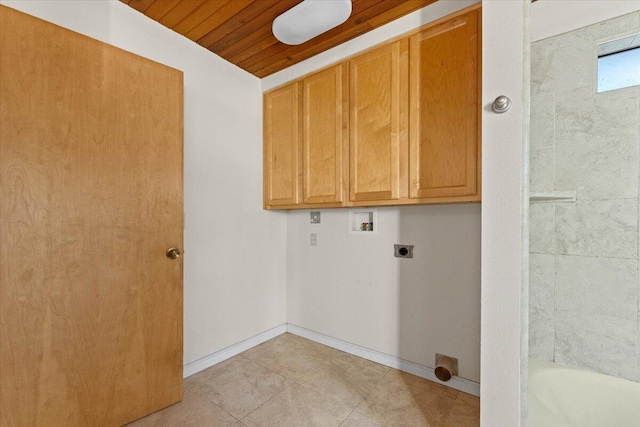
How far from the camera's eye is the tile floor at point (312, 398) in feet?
4.86

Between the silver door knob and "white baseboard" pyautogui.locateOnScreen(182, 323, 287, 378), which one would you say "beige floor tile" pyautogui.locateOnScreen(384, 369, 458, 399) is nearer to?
"white baseboard" pyautogui.locateOnScreen(182, 323, 287, 378)

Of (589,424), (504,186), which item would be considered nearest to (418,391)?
(589,424)

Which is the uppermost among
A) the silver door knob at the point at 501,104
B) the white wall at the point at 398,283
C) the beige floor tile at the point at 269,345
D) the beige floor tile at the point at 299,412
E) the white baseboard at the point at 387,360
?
the silver door knob at the point at 501,104

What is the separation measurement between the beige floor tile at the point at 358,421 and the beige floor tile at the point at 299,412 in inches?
1.2

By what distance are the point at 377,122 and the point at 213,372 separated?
2054 mm

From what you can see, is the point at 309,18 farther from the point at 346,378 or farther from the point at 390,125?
the point at 346,378

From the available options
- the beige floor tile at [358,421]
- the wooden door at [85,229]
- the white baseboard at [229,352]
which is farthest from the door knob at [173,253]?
the beige floor tile at [358,421]

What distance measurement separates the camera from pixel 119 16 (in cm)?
162

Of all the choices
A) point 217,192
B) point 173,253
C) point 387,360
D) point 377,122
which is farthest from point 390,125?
point 387,360

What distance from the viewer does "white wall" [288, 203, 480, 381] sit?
171 cm

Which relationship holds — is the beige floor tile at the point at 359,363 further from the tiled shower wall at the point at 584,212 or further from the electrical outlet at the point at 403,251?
the tiled shower wall at the point at 584,212

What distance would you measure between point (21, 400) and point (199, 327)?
35.4 inches

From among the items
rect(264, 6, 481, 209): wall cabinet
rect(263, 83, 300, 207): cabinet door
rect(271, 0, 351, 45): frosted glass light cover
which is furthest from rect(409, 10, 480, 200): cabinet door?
rect(263, 83, 300, 207): cabinet door

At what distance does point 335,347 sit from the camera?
7.47 ft
